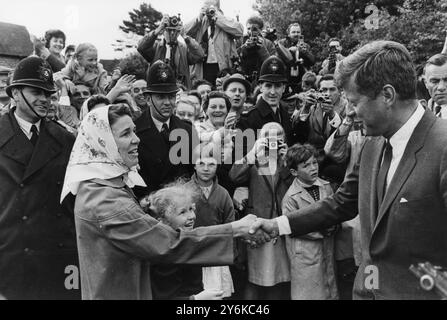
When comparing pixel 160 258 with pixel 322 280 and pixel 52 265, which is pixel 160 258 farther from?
pixel 322 280

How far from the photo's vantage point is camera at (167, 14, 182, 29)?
26.4 feet

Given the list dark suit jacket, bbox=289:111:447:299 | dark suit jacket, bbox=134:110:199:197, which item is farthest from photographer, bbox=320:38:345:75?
dark suit jacket, bbox=289:111:447:299

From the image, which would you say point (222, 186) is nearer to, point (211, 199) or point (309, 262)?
point (211, 199)

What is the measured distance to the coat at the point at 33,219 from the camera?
14.0 ft

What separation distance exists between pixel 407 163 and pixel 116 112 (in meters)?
1.86

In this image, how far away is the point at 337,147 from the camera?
552cm

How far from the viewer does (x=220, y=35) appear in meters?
9.11

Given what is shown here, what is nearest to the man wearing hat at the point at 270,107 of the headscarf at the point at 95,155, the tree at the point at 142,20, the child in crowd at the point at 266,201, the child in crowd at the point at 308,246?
the child in crowd at the point at 266,201

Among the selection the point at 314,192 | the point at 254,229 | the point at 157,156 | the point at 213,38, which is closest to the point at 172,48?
the point at 213,38

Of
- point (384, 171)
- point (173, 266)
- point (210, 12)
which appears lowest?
point (173, 266)

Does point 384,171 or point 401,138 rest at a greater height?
point 401,138

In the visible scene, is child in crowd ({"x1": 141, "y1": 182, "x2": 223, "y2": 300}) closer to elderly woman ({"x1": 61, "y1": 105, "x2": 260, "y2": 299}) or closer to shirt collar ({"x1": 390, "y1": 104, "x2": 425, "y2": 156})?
elderly woman ({"x1": 61, "y1": 105, "x2": 260, "y2": 299})

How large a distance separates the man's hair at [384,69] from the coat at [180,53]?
17.1 ft

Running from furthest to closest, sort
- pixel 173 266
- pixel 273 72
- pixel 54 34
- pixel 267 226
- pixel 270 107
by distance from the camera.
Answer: pixel 54 34 → pixel 273 72 → pixel 270 107 → pixel 267 226 → pixel 173 266
